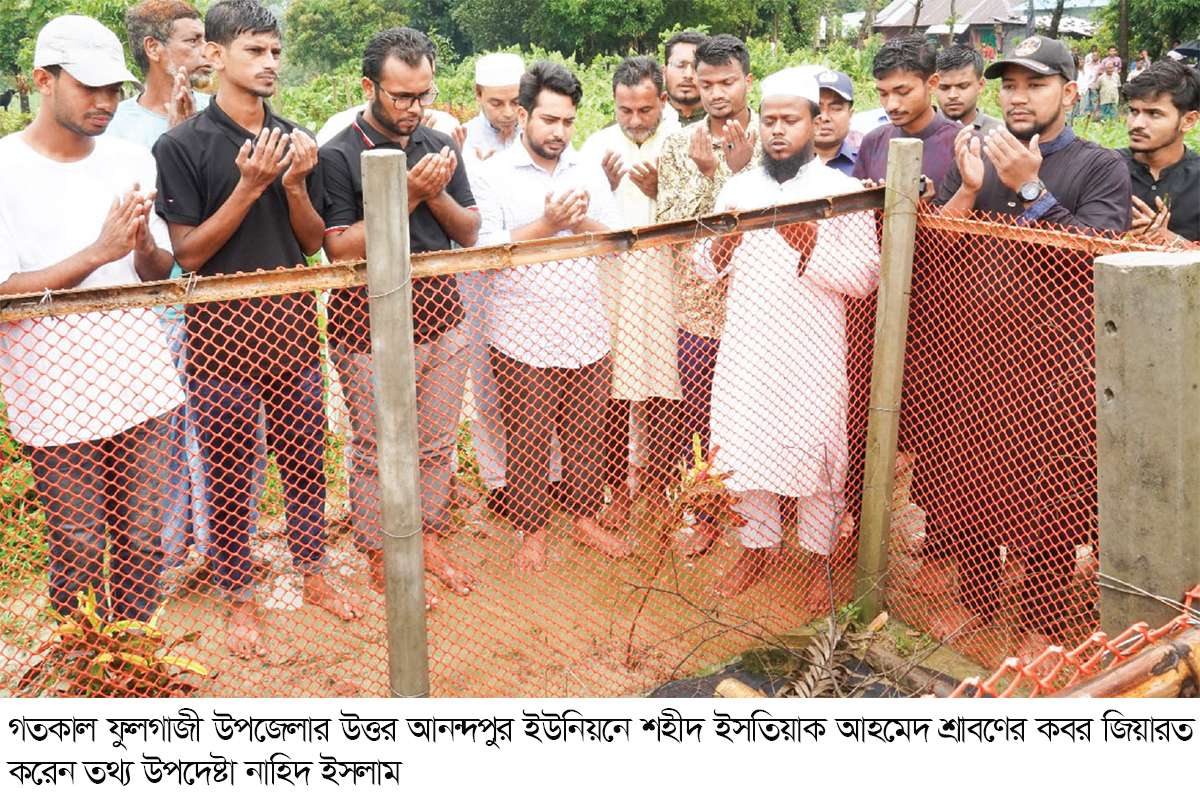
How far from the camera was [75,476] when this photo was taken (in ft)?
11.1

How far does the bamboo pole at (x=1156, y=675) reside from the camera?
233 centimetres

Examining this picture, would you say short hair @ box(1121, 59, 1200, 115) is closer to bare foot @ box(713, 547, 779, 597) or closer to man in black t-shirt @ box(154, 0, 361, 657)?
bare foot @ box(713, 547, 779, 597)

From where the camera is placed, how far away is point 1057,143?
3.98 metres

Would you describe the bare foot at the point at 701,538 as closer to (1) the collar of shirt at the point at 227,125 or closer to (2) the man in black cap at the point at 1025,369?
(2) the man in black cap at the point at 1025,369

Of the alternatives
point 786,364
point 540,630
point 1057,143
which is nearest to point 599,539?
point 540,630

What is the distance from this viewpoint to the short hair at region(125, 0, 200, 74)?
16.1ft

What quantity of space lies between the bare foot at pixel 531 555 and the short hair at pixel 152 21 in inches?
112

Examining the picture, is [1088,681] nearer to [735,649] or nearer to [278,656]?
[735,649]

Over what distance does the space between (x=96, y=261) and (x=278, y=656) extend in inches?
60.1

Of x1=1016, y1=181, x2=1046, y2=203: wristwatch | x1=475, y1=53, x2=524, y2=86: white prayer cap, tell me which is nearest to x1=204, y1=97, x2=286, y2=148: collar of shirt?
x1=475, y1=53, x2=524, y2=86: white prayer cap

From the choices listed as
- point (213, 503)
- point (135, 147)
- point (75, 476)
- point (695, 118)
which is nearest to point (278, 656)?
point (213, 503)


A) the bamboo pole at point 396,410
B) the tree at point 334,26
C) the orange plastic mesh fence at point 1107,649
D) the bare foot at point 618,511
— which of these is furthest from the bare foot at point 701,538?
the tree at point 334,26

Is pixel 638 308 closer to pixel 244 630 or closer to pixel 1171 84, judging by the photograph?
pixel 244 630

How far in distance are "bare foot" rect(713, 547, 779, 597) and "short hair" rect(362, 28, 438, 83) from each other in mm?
2298
